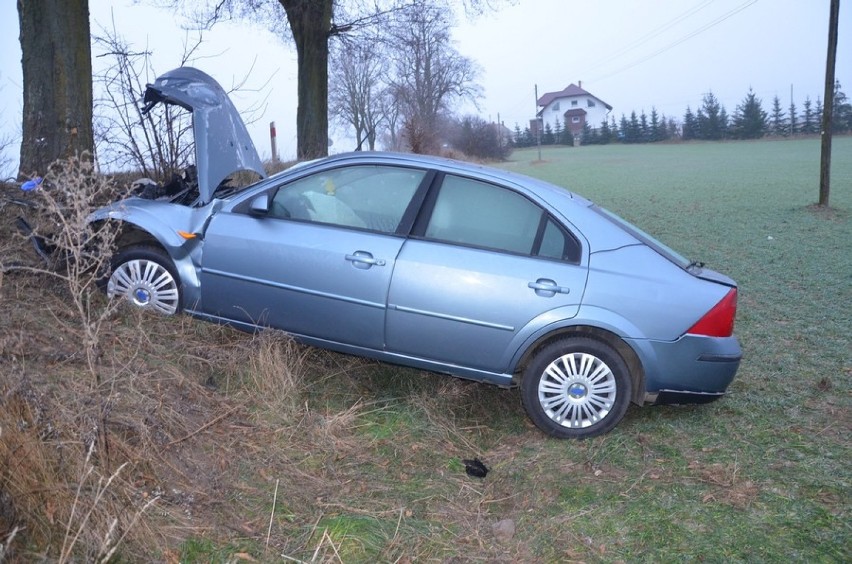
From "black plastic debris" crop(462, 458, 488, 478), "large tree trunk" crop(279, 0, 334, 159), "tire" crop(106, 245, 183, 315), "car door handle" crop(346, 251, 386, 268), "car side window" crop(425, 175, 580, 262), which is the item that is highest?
"large tree trunk" crop(279, 0, 334, 159)

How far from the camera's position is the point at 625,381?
5215 millimetres

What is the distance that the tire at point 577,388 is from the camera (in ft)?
17.1

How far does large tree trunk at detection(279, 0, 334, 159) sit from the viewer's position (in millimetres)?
17562

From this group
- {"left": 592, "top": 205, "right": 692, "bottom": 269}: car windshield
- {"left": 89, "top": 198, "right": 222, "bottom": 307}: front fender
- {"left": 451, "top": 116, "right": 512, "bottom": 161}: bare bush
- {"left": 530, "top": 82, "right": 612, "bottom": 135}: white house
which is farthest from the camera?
{"left": 530, "top": 82, "right": 612, "bottom": 135}: white house

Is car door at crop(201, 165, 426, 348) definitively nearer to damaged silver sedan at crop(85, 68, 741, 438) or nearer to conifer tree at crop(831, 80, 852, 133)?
damaged silver sedan at crop(85, 68, 741, 438)

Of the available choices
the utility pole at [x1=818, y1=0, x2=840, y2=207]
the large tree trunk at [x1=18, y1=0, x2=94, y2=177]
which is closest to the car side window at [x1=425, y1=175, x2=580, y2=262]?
the large tree trunk at [x1=18, y1=0, x2=94, y2=177]

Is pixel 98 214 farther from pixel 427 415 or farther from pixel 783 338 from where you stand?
pixel 783 338

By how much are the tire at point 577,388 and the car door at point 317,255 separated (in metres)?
1.10

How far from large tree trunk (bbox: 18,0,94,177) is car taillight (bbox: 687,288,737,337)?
6.24m

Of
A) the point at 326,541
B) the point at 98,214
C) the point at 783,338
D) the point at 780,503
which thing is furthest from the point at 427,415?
the point at 783,338

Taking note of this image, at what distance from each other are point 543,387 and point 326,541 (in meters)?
2.03

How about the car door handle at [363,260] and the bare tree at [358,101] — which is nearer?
the car door handle at [363,260]

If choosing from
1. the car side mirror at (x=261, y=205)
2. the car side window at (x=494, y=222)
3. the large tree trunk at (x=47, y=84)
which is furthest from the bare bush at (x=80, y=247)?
the car side window at (x=494, y=222)

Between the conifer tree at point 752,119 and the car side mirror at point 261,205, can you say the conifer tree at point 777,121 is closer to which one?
the conifer tree at point 752,119
